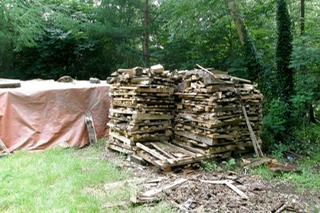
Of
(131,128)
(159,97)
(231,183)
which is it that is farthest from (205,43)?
(231,183)

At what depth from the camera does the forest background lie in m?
7.55

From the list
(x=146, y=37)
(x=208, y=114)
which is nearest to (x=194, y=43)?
(x=146, y=37)

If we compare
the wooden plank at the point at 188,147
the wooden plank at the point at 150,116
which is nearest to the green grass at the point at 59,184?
the wooden plank at the point at 150,116

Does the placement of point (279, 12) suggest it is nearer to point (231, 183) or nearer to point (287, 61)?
point (287, 61)

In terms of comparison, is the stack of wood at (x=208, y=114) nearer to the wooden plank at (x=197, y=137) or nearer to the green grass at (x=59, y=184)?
the wooden plank at (x=197, y=137)

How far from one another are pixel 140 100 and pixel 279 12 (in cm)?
575

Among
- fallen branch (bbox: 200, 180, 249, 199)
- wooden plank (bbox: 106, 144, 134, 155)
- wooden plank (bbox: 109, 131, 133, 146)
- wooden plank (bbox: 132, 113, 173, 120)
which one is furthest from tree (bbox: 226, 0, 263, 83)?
fallen branch (bbox: 200, 180, 249, 199)

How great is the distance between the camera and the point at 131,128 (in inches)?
216

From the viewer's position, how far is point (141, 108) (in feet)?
18.2

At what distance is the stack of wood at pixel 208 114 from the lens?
5207 millimetres

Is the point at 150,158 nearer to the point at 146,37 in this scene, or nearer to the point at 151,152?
the point at 151,152

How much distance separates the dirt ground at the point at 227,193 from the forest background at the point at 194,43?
2641 mm

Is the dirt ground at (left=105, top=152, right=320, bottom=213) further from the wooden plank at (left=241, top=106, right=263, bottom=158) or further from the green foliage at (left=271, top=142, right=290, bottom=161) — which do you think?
the green foliage at (left=271, top=142, right=290, bottom=161)

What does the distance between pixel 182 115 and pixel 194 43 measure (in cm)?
674
